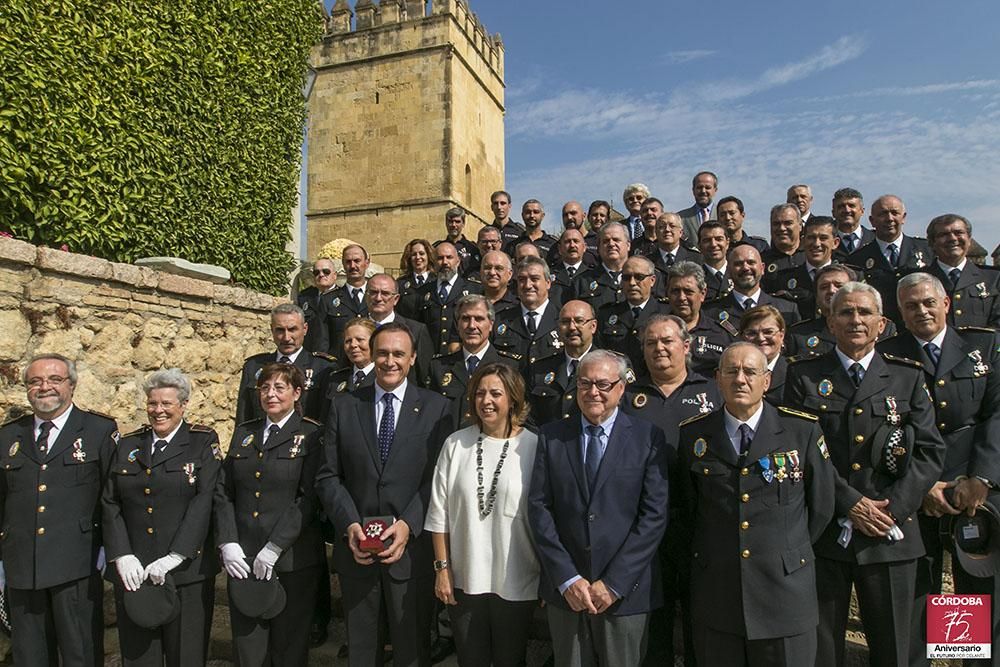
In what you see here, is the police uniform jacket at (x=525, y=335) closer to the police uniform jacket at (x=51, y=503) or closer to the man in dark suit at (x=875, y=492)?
the man in dark suit at (x=875, y=492)

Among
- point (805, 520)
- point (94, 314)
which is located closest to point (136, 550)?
point (94, 314)

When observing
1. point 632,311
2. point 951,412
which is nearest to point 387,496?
point 632,311

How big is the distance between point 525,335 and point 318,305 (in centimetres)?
230

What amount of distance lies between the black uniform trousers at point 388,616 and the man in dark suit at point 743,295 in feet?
9.16

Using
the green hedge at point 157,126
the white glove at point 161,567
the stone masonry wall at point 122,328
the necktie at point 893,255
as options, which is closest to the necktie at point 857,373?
the necktie at point 893,255

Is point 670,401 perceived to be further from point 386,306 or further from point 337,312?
point 337,312

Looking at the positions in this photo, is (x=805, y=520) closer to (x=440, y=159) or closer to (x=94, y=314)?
(x=94, y=314)

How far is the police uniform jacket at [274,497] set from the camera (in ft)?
11.6

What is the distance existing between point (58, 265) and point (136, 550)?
262cm

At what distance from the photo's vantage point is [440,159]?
19.5 m

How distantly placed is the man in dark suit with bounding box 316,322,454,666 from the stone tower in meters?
15.7

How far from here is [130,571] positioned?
11.2ft

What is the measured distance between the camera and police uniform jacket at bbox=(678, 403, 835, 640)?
9.00ft

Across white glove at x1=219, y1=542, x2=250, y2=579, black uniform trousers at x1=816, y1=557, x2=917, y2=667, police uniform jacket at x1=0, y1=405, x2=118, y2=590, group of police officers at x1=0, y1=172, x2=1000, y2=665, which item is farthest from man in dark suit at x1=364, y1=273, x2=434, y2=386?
black uniform trousers at x1=816, y1=557, x2=917, y2=667
